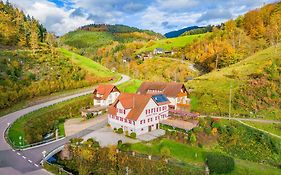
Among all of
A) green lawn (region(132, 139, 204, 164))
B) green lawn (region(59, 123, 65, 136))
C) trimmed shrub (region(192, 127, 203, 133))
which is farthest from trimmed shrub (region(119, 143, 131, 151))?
green lawn (region(59, 123, 65, 136))

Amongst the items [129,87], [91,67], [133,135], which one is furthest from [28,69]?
[133,135]

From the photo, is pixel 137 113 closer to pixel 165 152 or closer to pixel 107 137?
pixel 107 137

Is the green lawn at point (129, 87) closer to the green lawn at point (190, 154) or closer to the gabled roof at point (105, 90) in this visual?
the gabled roof at point (105, 90)

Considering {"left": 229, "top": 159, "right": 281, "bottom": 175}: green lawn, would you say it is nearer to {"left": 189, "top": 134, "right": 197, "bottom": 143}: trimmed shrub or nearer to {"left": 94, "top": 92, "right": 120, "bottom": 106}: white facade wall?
{"left": 189, "top": 134, "right": 197, "bottom": 143}: trimmed shrub

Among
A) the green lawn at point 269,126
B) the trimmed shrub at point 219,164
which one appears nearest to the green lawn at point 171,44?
the green lawn at point 269,126

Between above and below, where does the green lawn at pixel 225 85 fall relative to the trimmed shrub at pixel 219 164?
above

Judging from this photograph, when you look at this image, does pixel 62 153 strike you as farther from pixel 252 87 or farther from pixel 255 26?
pixel 255 26
